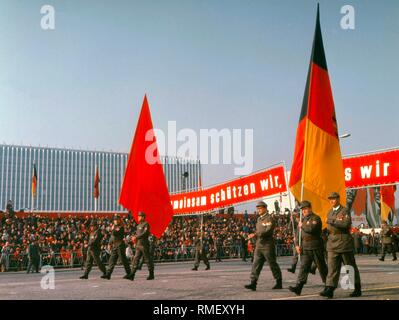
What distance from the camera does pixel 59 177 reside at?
144 m

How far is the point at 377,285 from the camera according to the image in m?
10.7

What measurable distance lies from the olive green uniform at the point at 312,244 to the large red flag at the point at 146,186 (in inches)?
339

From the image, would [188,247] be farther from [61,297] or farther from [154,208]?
[61,297]

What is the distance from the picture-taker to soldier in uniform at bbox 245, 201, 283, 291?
9.91 m

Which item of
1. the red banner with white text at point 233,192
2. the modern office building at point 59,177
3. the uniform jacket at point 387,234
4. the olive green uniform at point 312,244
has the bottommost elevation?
Result: the uniform jacket at point 387,234

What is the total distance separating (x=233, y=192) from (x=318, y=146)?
38.4 ft

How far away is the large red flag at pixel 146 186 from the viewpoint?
17.4 m

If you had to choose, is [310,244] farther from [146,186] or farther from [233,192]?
[233,192]

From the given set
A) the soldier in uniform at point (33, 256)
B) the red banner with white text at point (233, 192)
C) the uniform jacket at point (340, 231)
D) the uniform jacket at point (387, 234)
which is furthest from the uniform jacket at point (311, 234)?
the uniform jacket at point (387, 234)

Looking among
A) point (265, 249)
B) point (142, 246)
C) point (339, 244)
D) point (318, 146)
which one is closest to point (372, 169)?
point (318, 146)

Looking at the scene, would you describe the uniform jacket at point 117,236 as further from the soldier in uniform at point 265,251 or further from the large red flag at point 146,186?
the soldier in uniform at point 265,251

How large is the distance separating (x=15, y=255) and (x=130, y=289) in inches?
537
